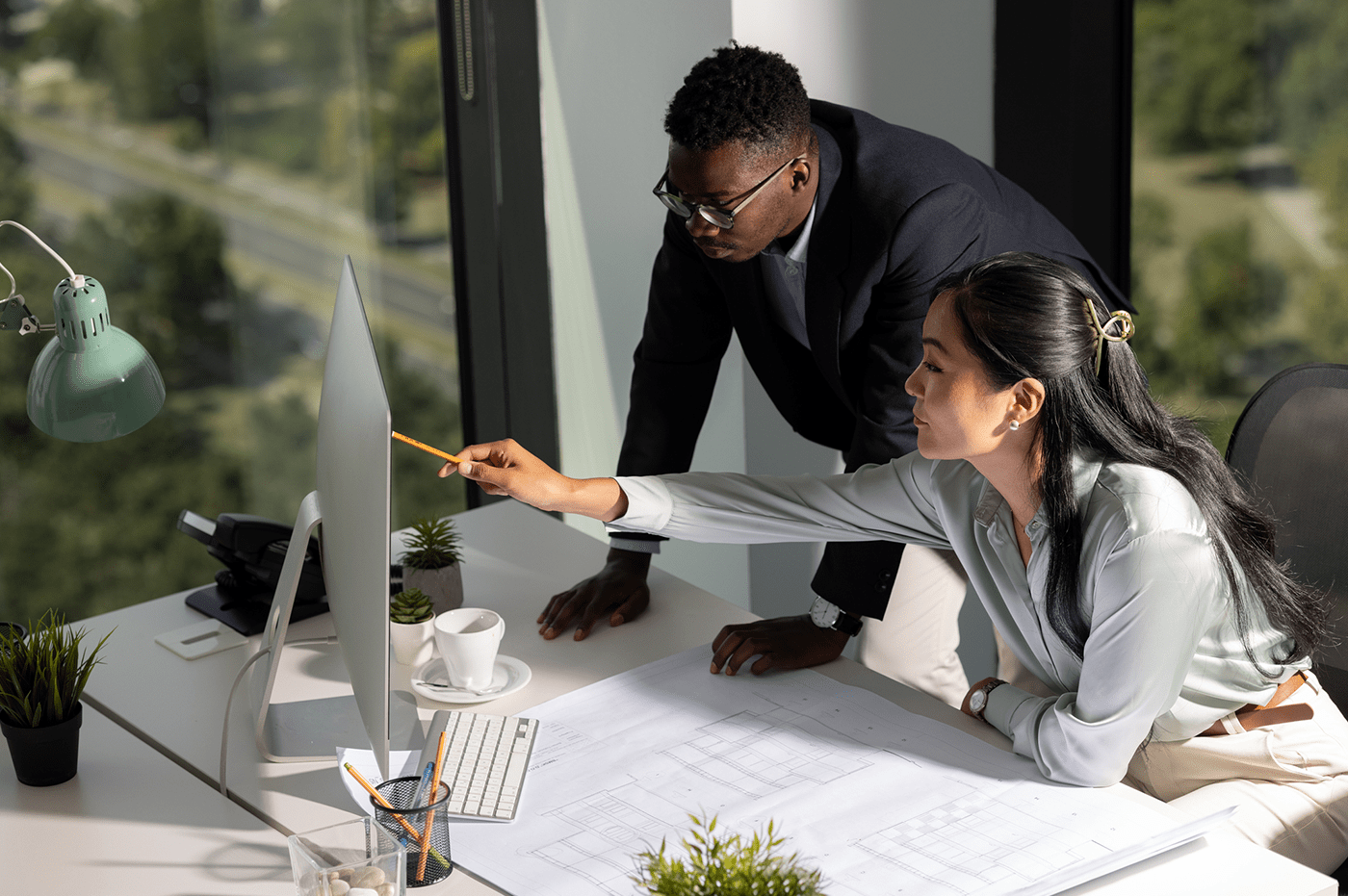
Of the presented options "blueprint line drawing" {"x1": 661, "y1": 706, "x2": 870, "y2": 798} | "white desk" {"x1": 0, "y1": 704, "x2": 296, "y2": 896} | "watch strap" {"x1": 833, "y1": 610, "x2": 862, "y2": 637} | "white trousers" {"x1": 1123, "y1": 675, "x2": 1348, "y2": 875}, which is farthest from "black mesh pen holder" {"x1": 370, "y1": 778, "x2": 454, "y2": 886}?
"white trousers" {"x1": 1123, "y1": 675, "x2": 1348, "y2": 875}

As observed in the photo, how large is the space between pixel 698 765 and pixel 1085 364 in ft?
1.92

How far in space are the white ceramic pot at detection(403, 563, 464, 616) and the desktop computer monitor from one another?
234 mm

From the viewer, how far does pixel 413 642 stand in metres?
1.63

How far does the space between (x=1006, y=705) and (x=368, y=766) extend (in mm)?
686

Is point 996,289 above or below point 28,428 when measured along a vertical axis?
above

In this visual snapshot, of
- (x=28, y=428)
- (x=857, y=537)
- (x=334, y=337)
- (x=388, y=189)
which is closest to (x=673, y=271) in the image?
(x=857, y=537)

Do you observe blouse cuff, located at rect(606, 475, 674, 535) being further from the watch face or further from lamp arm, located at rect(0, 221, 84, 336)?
lamp arm, located at rect(0, 221, 84, 336)

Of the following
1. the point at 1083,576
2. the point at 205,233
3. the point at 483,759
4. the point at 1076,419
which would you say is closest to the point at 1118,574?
the point at 1083,576

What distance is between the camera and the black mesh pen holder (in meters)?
1.15

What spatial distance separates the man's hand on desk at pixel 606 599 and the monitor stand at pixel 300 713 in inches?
10.0

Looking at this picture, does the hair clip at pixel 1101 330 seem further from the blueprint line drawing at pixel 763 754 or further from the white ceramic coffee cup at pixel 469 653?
the white ceramic coffee cup at pixel 469 653

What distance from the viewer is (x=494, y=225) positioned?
280 cm

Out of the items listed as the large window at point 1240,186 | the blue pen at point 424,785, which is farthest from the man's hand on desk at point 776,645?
the large window at point 1240,186

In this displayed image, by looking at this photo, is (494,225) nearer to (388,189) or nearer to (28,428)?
(388,189)
